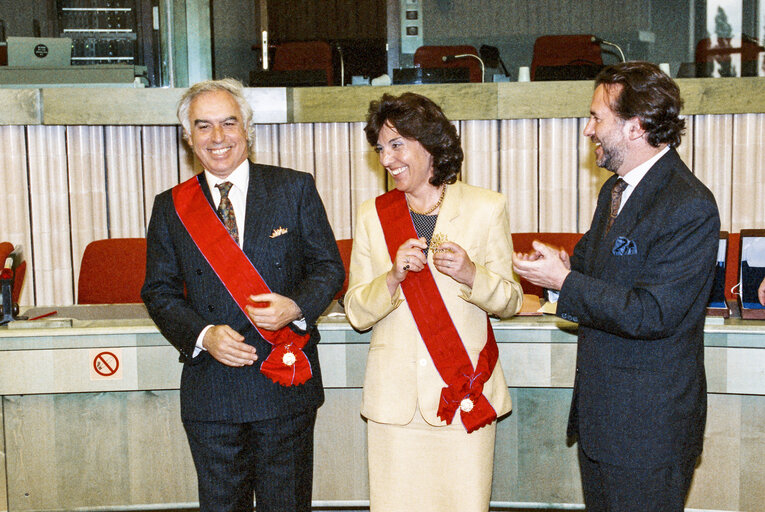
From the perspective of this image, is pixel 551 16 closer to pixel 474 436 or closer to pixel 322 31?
pixel 322 31

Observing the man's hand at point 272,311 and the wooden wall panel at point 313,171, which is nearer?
the man's hand at point 272,311

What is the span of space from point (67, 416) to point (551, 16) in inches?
186

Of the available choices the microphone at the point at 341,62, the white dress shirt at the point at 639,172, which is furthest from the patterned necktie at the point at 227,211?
the microphone at the point at 341,62

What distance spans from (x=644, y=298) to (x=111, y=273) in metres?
2.67

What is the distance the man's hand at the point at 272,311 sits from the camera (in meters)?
1.99

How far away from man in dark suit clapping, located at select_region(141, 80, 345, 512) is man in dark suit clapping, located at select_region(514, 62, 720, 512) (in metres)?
0.64

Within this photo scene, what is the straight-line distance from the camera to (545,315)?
267cm

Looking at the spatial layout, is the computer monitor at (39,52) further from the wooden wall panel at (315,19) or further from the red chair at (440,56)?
the red chair at (440,56)

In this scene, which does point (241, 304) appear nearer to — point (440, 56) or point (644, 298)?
point (644, 298)

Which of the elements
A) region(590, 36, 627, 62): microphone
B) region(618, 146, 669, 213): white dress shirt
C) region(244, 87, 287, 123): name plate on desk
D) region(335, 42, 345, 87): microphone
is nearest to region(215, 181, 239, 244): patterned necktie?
region(618, 146, 669, 213): white dress shirt

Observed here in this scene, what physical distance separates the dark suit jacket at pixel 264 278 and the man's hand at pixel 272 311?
39 millimetres

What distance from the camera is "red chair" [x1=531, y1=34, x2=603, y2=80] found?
5.77m

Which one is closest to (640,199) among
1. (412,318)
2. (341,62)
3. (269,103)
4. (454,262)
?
(454,262)

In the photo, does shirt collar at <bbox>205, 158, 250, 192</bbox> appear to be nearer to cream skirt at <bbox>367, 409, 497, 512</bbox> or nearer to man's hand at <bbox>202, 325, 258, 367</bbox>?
man's hand at <bbox>202, 325, 258, 367</bbox>
